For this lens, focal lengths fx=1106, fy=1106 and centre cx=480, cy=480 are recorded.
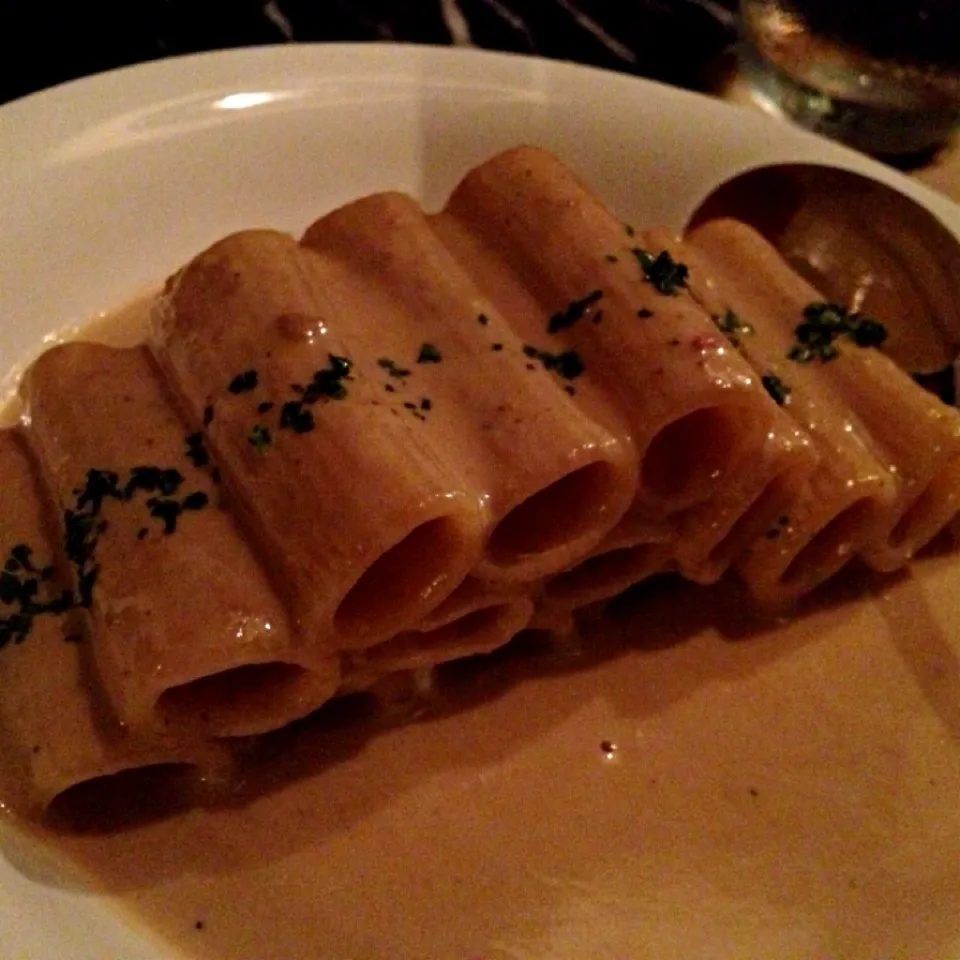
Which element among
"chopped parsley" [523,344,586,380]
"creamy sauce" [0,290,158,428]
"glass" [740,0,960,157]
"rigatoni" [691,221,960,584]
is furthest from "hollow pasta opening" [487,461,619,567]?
"glass" [740,0,960,157]

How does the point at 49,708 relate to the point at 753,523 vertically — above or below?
above

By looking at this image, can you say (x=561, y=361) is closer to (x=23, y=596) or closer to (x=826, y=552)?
(x=826, y=552)

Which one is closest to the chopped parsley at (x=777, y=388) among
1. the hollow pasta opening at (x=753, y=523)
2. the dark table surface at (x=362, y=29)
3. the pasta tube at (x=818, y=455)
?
the pasta tube at (x=818, y=455)

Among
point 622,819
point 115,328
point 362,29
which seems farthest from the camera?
point 362,29

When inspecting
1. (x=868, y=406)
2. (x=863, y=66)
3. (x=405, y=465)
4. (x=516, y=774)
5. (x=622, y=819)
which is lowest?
(x=622, y=819)

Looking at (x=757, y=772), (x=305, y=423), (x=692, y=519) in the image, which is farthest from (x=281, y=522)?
(x=757, y=772)

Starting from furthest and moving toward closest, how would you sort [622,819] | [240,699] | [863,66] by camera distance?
[863,66], [622,819], [240,699]

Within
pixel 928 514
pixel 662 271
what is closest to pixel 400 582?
pixel 662 271
